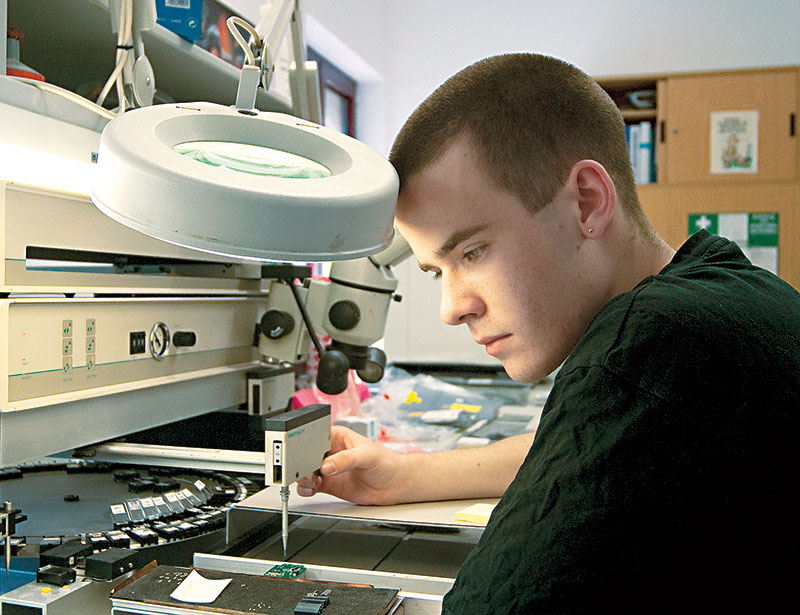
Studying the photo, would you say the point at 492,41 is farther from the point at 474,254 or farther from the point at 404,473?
the point at 474,254

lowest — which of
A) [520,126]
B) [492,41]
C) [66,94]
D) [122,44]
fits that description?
[520,126]

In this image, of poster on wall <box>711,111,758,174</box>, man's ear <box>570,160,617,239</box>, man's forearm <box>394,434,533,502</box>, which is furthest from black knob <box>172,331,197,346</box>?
poster on wall <box>711,111,758,174</box>

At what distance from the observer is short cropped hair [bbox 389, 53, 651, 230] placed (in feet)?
2.44

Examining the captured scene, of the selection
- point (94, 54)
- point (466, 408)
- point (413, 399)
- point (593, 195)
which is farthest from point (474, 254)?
point (413, 399)

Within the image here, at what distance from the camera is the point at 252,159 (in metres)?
0.59

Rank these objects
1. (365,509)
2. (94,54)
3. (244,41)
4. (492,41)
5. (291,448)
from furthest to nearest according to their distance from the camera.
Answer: (492,41)
(94,54)
(365,509)
(291,448)
(244,41)

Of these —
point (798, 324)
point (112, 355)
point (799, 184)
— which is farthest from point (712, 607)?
point (799, 184)

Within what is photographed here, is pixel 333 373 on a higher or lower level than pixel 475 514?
higher

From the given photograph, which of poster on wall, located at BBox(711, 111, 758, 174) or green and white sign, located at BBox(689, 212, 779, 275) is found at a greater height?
poster on wall, located at BBox(711, 111, 758, 174)

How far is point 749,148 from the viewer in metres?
3.43

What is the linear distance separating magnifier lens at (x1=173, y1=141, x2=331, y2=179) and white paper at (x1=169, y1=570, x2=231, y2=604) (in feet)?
1.63

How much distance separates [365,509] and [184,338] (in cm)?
44

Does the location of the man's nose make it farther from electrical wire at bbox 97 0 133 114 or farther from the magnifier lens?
electrical wire at bbox 97 0 133 114

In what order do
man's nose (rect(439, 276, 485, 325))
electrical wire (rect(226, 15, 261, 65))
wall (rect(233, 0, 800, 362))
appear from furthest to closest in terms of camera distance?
wall (rect(233, 0, 800, 362)) < man's nose (rect(439, 276, 485, 325)) < electrical wire (rect(226, 15, 261, 65))
